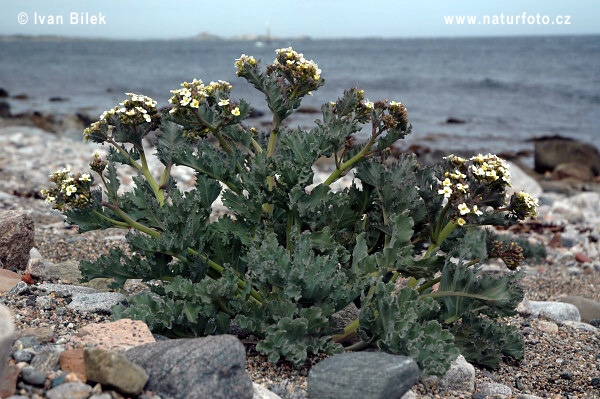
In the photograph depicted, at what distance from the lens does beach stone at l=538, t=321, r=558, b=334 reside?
17.0 feet

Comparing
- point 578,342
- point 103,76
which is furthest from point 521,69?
point 578,342

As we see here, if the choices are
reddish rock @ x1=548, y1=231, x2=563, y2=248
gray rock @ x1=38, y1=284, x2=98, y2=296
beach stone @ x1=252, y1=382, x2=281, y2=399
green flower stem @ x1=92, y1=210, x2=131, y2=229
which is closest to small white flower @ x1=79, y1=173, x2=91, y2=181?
green flower stem @ x1=92, y1=210, x2=131, y2=229

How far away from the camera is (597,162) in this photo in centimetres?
1808

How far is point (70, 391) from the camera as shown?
2.75m

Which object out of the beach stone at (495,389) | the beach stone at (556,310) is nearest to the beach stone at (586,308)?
the beach stone at (556,310)

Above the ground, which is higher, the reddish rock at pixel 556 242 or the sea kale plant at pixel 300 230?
the sea kale plant at pixel 300 230

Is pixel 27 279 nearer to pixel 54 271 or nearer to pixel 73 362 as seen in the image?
pixel 54 271

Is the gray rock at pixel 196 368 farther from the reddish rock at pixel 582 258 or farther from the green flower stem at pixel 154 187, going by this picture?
the reddish rock at pixel 582 258

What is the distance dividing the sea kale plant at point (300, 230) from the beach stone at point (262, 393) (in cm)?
15

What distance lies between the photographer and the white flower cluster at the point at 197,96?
12.7ft

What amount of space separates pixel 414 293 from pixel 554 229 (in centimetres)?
705

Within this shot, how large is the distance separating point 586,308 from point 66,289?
4.58m

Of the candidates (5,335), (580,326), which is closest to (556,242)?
(580,326)

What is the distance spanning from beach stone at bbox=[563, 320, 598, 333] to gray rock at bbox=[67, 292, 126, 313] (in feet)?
11.9
